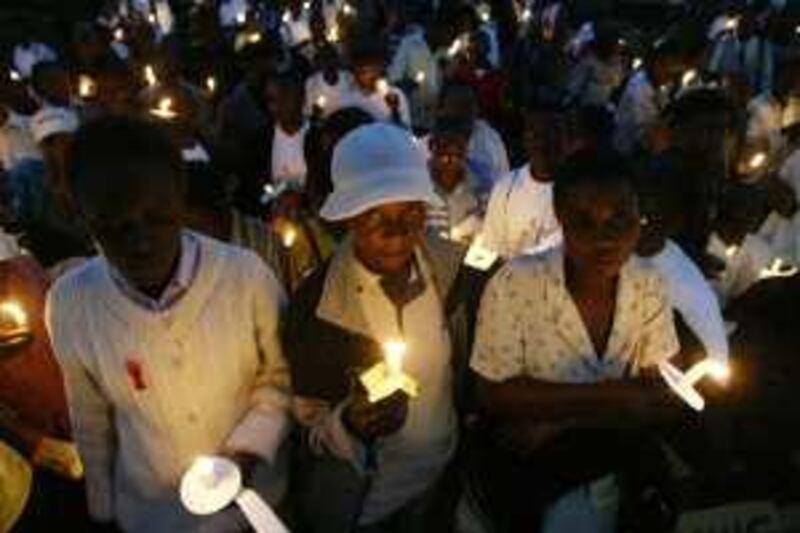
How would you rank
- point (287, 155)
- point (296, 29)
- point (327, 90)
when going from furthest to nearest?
point (296, 29) → point (327, 90) → point (287, 155)

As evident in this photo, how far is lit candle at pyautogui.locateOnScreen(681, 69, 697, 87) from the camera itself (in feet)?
25.7

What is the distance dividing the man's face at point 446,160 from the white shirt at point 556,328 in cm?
252

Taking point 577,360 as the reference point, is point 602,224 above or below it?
above

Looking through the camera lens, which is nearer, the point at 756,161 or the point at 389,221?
the point at 389,221

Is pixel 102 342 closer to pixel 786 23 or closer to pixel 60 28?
pixel 786 23

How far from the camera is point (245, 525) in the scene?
2.93 metres

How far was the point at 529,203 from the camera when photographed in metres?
5.07

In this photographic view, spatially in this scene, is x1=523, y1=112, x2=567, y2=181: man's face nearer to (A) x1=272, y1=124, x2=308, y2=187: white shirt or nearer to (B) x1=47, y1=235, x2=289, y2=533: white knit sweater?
(A) x1=272, y1=124, x2=308, y2=187: white shirt

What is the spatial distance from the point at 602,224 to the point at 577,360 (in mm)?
395

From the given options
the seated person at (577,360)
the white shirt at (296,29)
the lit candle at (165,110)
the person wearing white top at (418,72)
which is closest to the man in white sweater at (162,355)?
the seated person at (577,360)

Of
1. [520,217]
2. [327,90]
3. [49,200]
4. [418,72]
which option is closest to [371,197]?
[520,217]

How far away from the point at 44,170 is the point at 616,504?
4.17m

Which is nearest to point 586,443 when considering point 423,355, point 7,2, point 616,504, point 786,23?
point 616,504

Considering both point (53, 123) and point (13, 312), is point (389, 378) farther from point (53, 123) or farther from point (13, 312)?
point (53, 123)
